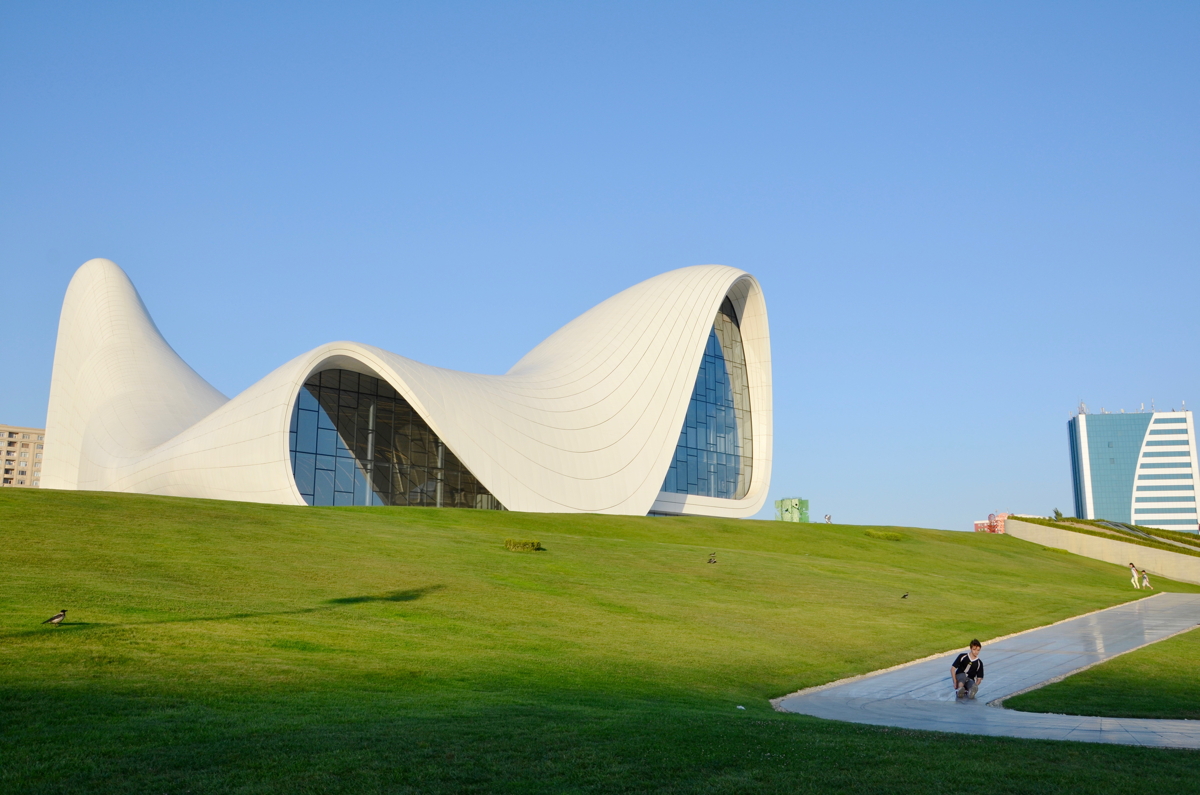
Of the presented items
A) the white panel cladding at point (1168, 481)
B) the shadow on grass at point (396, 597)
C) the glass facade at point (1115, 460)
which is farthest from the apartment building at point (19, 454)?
the white panel cladding at point (1168, 481)

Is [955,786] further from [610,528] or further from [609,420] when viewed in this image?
[609,420]

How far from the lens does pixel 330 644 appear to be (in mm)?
13125

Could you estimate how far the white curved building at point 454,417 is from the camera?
36031mm

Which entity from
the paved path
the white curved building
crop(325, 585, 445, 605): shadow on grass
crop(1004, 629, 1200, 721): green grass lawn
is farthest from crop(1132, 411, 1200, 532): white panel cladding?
crop(325, 585, 445, 605): shadow on grass

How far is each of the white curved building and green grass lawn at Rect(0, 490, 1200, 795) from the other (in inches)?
353

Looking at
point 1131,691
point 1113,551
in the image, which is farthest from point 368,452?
point 1113,551

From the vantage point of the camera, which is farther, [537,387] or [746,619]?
[537,387]

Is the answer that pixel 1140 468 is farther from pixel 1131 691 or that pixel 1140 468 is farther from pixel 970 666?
pixel 970 666

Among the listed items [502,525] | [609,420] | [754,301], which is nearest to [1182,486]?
[754,301]

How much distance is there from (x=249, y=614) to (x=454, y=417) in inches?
950

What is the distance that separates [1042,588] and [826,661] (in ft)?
61.2

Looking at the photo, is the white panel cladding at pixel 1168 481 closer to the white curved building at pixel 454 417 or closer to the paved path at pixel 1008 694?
the white curved building at pixel 454 417

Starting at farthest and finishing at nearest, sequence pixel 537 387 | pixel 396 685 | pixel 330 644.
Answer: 1. pixel 537 387
2. pixel 330 644
3. pixel 396 685

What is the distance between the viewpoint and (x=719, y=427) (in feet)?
180
